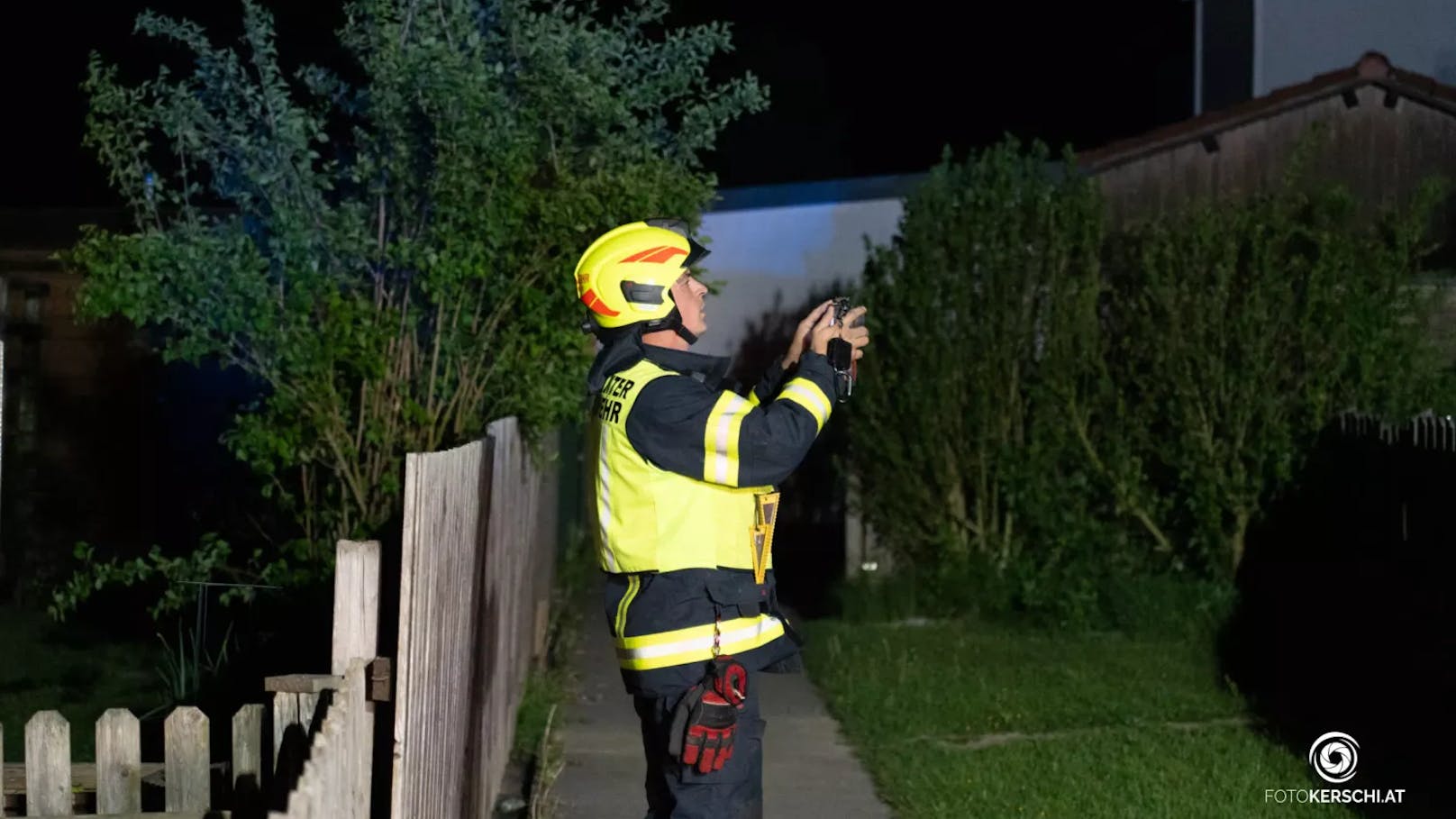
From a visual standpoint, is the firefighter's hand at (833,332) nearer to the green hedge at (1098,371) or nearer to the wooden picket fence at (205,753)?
the wooden picket fence at (205,753)

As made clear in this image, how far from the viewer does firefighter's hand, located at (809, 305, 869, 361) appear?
438 cm

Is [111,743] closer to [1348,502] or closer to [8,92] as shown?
[1348,502]

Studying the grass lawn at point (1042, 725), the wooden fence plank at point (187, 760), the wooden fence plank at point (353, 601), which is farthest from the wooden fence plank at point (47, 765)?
the grass lawn at point (1042, 725)

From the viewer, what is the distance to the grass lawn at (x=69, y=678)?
7.64 meters

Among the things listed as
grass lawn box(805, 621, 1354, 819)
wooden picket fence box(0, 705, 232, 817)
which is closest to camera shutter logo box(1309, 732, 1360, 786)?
grass lawn box(805, 621, 1354, 819)

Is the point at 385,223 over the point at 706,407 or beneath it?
over

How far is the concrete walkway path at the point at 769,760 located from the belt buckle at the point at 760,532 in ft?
8.51

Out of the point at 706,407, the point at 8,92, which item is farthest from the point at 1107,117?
the point at 706,407

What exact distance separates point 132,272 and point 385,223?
1018 millimetres

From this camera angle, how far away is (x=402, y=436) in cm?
659

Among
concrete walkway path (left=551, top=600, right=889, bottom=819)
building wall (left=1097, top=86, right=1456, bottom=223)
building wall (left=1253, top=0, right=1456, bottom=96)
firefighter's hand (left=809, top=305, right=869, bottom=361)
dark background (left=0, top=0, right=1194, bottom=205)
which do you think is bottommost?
concrete walkway path (left=551, top=600, right=889, bottom=819)

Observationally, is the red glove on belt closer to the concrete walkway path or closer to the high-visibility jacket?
the high-visibility jacket

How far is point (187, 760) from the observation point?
4434 millimetres

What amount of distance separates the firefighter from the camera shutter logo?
11.7ft
